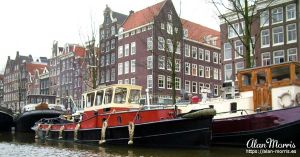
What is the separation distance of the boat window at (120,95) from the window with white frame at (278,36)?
19.5 m

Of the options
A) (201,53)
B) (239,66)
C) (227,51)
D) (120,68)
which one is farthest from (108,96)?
(201,53)

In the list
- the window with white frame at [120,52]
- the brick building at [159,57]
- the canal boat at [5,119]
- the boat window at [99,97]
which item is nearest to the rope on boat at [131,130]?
the boat window at [99,97]

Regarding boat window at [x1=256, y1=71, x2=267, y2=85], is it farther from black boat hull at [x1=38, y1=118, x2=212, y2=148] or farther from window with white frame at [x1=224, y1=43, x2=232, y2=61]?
window with white frame at [x1=224, y1=43, x2=232, y2=61]

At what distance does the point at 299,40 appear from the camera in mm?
31922

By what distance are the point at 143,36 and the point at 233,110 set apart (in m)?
27.9

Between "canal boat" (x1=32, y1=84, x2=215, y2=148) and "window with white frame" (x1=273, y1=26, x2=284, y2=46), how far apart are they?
18.9m

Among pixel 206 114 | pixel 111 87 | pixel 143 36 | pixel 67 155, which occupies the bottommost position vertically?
pixel 67 155

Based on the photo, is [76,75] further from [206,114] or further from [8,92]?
[206,114]

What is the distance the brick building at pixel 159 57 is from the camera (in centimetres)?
4231

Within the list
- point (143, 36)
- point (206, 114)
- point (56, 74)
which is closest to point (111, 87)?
point (206, 114)

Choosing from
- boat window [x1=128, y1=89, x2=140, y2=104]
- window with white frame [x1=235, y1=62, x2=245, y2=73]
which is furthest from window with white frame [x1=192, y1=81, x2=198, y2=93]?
boat window [x1=128, y1=89, x2=140, y2=104]

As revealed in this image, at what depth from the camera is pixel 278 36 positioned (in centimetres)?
3347

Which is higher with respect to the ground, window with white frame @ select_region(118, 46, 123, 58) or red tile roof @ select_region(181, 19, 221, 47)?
red tile roof @ select_region(181, 19, 221, 47)

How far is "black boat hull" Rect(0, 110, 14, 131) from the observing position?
1388 inches
